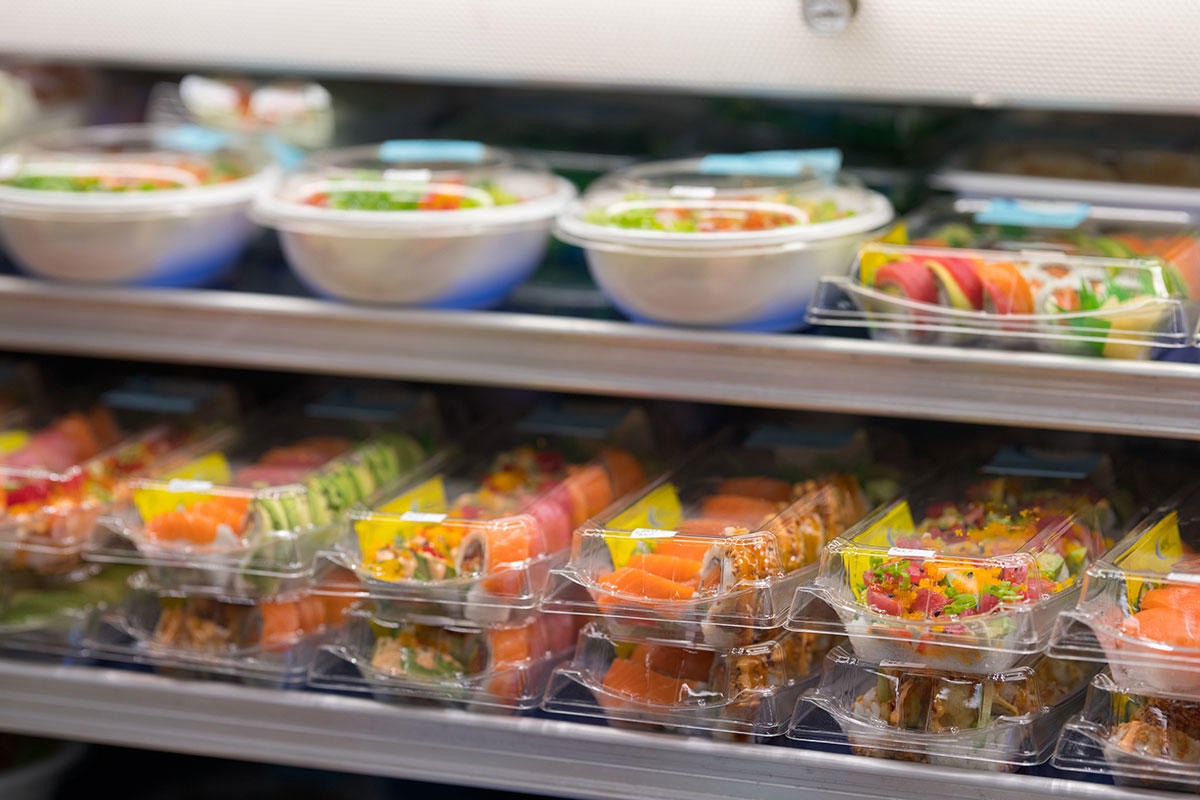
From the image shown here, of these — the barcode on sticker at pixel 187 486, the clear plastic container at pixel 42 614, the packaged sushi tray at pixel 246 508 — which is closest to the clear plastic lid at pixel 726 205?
the packaged sushi tray at pixel 246 508

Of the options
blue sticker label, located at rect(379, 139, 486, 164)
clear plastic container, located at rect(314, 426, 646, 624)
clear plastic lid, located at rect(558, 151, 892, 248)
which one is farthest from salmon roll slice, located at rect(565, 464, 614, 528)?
blue sticker label, located at rect(379, 139, 486, 164)

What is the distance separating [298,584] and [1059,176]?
1.15 meters

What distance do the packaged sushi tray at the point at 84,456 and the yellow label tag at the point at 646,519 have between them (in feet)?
2.31

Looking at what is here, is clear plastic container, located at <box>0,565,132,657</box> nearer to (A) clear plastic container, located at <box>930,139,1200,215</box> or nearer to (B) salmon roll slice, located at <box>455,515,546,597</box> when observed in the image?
(B) salmon roll slice, located at <box>455,515,546,597</box>

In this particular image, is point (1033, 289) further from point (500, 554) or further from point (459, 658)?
point (459, 658)

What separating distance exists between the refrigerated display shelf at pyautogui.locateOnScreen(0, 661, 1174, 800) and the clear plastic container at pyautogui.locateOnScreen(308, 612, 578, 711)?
3cm

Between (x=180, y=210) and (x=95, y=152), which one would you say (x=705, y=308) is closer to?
(x=180, y=210)

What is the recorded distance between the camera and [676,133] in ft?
7.05

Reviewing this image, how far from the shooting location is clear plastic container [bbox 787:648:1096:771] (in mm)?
1494

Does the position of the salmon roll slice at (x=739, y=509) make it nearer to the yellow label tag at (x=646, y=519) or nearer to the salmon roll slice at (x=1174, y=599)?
the yellow label tag at (x=646, y=519)

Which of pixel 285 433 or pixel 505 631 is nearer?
pixel 505 631

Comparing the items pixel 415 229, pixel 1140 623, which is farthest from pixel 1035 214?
pixel 415 229

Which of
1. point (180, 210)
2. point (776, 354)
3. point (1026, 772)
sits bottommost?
point (1026, 772)

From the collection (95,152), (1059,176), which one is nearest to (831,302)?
(1059,176)
